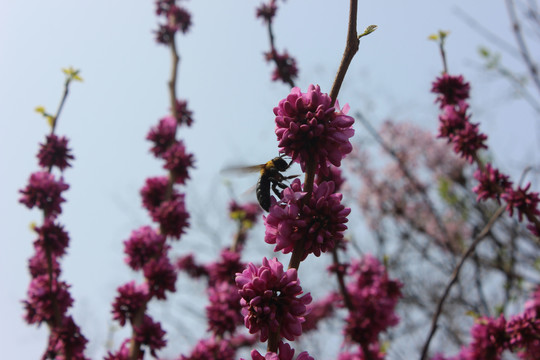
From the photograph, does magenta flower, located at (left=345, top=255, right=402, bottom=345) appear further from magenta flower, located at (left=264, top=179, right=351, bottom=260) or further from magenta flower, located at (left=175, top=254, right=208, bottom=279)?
magenta flower, located at (left=264, top=179, right=351, bottom=260)

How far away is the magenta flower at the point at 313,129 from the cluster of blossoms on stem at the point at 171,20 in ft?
14.7

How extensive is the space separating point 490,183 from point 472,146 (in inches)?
13.0

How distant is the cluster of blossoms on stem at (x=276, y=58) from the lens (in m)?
4.91

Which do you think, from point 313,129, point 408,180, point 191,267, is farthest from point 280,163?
point 408,180

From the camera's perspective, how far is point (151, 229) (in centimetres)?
411

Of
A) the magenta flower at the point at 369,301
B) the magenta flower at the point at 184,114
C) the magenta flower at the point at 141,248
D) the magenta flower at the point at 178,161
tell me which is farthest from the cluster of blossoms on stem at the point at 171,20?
the magenta flower at the point at 369,301

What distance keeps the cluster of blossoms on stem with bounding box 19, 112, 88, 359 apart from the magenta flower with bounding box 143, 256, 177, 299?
665 millimetres

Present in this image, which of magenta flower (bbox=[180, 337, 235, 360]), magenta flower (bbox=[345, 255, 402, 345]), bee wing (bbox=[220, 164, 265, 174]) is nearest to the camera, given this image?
bee wing (bbox=[220, 164, 265, 174])

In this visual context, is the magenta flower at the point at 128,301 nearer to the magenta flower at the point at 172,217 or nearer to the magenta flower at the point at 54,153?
the magenta flower at the point at 172,217

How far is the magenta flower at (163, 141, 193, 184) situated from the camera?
4598mm

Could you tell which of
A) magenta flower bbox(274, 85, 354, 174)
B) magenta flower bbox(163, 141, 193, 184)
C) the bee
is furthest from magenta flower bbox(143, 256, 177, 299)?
magenta flower bbox(274, 85, 354, 174)

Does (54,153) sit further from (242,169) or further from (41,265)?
(242,169)

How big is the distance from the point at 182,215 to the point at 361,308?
7.13ft

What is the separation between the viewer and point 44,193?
3.77m
